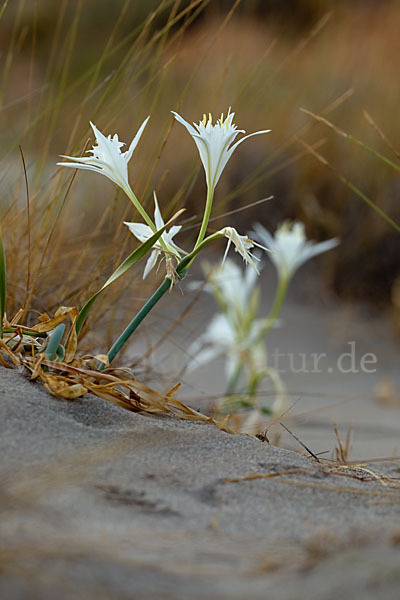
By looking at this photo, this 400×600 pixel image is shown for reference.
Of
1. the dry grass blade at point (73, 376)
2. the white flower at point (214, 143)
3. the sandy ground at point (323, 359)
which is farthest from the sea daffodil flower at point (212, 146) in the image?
the sandy ground at point (323, 359)

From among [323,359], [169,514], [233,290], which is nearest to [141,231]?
[169,514]

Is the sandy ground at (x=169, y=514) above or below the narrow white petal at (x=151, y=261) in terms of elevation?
below

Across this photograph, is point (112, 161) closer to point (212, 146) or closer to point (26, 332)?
point (212, 146)

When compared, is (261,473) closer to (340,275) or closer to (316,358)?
(316,358)

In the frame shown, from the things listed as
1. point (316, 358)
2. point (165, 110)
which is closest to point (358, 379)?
point (316, 358)

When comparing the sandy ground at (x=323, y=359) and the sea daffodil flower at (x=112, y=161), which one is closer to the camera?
the sea daffodil flower at (x=112, y=161)

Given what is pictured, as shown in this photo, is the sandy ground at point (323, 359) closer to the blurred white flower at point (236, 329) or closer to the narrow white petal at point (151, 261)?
the blurred white flower at point (236, 329)

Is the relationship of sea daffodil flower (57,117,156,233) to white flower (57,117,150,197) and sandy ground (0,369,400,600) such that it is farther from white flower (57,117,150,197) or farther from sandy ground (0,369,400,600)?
sandy ground (0,369,400,600)

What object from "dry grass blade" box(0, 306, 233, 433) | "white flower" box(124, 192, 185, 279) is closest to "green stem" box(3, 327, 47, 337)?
"dry grass blade" box(0, 306, 233, 433)

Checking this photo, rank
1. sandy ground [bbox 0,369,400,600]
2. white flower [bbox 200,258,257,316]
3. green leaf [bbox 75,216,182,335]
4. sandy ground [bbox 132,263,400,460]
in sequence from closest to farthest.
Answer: sandy ground [bbox 0,369,400,600] → green leaf [bbox 75,216,182,335] → white flower [bbox 200,258,257,316] → sandy ground [bbox 132,263,400,460]
